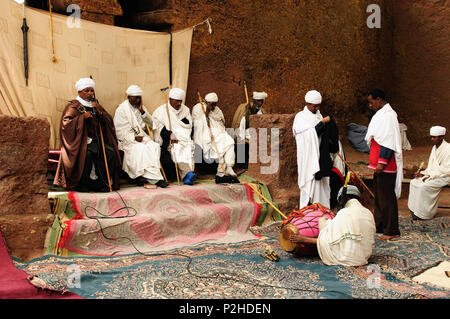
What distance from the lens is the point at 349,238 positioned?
17.3ft

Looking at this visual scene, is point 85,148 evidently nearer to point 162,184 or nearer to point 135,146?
point 135,146

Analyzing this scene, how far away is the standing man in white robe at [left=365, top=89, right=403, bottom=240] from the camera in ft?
21.4

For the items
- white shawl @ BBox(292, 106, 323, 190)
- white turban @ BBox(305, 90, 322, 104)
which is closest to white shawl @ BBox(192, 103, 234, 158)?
white shawl @ BBox(292, 106, 323, 190)

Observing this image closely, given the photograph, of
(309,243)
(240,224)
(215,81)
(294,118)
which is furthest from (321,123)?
(215,81)

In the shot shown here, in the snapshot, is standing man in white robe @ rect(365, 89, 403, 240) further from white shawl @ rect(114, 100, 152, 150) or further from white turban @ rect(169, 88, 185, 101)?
white shawl @ rect(114, 100, 152, 150)

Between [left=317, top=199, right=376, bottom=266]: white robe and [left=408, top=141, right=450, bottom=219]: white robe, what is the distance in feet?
9.09

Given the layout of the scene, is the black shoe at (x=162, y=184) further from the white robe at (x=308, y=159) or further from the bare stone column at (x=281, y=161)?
the white robe at (x=308, y=159)

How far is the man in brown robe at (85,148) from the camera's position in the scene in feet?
21.6

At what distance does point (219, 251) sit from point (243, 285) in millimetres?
1314

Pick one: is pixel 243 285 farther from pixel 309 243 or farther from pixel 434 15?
pixel 434 15

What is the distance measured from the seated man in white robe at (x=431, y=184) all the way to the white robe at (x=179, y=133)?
3478mm

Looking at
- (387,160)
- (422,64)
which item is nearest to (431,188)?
(387,160)

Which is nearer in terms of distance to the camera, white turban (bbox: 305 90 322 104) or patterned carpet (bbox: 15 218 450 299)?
patterned carpet (bbox: 15 218 450 299)

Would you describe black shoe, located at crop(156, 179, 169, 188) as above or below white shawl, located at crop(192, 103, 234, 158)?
below
